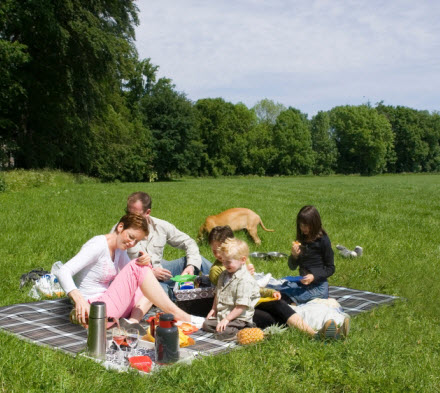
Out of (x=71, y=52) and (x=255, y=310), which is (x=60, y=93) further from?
(x=255, y=310)

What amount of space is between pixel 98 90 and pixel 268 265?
23281 mm

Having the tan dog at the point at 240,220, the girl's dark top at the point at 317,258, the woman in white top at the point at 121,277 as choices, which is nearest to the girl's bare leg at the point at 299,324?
the woman in white top at the point at 121,277

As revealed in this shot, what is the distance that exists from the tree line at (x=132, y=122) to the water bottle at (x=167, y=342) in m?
23.7

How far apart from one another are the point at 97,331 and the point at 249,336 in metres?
1.40

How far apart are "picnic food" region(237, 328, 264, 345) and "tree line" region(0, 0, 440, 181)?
77.2 feet

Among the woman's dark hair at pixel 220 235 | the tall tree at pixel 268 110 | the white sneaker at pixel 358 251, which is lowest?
the white sneaker at pixel 358 251

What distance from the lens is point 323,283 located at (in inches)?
243

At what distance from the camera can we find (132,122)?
55.0m

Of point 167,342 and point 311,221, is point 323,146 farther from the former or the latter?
point 167,342

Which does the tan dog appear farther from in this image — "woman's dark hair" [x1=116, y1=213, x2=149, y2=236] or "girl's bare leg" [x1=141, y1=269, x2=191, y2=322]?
"woman's dark hair" [x1=116, y1=213, x2=149, y2=236]

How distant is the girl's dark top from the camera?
613 cm

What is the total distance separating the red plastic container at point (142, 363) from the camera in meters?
3.95

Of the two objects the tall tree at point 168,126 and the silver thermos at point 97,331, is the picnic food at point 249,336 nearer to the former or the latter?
the silver thermos at point 97,331

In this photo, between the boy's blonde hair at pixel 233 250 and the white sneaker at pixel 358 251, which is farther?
the white sneaker at pixel 358 251
